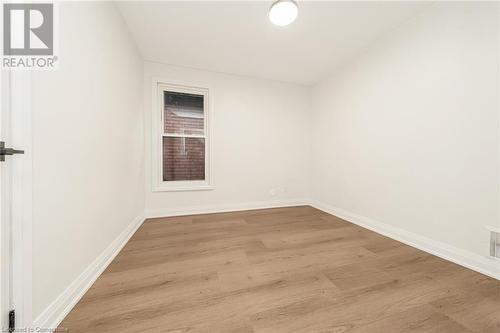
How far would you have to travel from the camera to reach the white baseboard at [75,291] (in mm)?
911

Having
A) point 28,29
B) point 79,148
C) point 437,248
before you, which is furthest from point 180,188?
point 437,248

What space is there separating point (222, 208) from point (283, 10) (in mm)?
2783

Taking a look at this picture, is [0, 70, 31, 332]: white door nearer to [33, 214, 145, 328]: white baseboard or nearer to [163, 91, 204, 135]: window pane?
[33, 214, 145, 328]: white baseboard

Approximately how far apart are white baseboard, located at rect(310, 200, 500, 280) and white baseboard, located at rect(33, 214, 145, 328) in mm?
2940

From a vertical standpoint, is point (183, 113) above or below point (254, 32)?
below

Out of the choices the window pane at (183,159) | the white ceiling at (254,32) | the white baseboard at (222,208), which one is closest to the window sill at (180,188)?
the window pane at (183,159)

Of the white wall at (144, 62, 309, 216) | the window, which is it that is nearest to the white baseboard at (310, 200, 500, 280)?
the white wall at (144, 62, 309, 216)

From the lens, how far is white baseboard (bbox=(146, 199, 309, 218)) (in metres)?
2.85

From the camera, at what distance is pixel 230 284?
50.7 inches

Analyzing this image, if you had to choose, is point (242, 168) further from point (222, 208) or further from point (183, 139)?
point (183, 139)

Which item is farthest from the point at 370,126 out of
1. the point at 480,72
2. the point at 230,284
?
the point at 230,284

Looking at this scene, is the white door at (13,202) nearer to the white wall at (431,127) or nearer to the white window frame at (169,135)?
the white window frame at (169,135)

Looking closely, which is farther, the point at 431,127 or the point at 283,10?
the point at 431,127

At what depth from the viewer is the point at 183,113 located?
3066 millimetres
